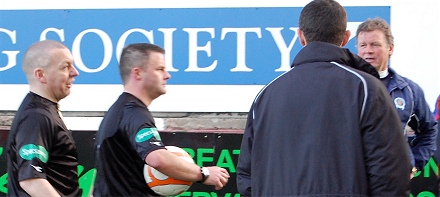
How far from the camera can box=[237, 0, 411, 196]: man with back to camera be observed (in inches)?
103

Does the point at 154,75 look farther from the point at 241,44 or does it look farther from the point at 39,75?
the point at 241,44

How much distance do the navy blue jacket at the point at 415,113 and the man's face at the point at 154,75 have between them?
1358 mm

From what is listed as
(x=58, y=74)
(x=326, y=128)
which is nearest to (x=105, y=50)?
(x=58, y=74)

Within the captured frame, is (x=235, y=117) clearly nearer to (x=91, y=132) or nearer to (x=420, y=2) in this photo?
(x=91, y=132)

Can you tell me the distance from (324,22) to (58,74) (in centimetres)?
160

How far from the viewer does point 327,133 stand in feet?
8.80

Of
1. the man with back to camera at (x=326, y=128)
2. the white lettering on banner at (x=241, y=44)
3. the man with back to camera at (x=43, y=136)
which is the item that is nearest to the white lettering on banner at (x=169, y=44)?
the white lettering on banner at (x=241, y=44)

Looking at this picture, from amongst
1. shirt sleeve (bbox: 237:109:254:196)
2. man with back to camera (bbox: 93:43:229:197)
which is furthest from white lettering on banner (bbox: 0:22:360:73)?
shirt sleeve (bbox: 237:109:254:196)

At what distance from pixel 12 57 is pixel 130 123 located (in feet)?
7.99

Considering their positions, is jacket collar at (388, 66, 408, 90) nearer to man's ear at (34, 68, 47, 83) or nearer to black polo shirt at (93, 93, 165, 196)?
black polo shirt at (93, 93, 165, 196)

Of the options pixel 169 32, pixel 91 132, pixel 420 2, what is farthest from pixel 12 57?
pixel 420 2

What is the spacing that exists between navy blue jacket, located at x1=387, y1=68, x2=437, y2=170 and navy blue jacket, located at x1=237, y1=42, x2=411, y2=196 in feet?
4.90

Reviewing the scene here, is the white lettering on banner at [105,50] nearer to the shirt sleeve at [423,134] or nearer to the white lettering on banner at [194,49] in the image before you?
the white lettering on banner at [194,49]

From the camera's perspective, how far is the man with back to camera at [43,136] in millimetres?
3525
